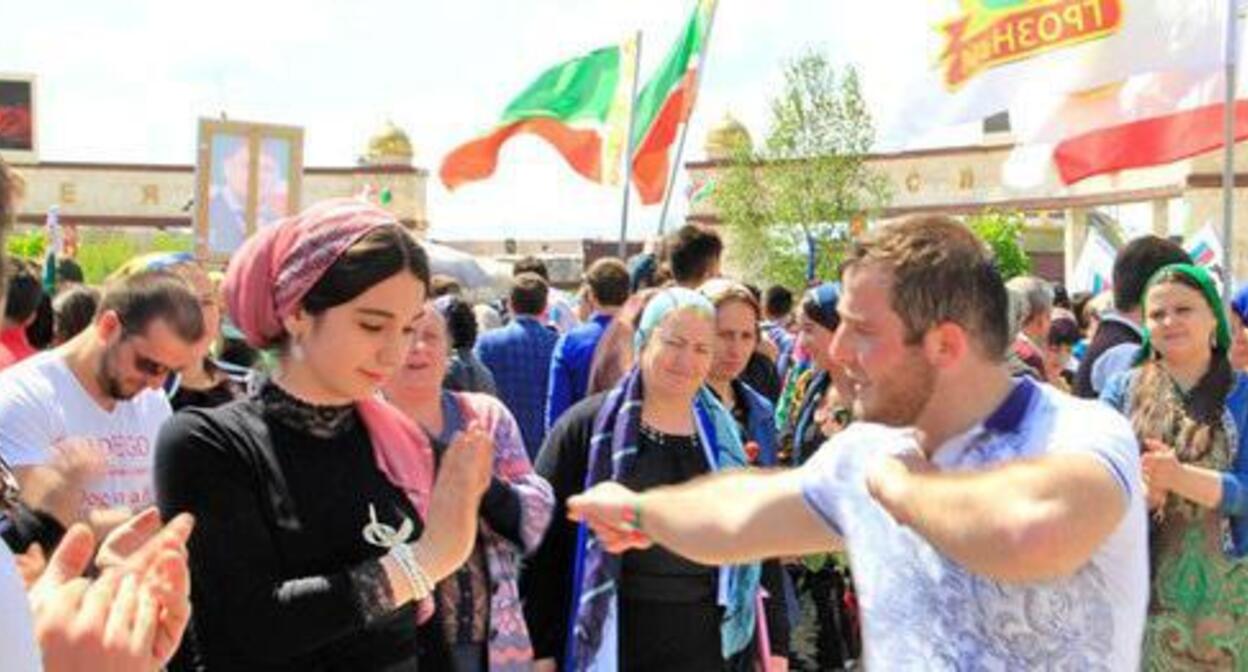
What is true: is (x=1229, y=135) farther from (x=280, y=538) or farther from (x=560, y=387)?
(x=280, y=538)

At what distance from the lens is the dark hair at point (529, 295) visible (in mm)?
8406

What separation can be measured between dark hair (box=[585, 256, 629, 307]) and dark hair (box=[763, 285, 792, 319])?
362 centimetres

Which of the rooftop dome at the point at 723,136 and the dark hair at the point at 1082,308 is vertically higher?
the rooftop dome at the point at 723,136

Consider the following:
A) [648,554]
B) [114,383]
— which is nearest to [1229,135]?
[648,554]

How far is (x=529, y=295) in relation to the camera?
8.45 metres

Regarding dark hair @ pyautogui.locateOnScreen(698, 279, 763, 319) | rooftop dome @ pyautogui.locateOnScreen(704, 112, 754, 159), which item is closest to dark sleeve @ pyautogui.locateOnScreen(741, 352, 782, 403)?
dark hair @ pyautogui.locateOnScreen(698, 279, 763, 319)

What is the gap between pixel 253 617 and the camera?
276 cm

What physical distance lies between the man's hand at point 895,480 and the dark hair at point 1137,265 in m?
4.52

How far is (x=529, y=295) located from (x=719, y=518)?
5.60m

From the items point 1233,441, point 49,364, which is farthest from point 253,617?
point 1233,441

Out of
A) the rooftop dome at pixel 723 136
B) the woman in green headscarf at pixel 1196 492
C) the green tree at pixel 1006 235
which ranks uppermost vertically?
the rooftop dome at pixel 723 136

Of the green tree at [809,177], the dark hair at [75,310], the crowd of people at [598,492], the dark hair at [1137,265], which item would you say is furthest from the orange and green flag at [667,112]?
the green tree at [809,177]

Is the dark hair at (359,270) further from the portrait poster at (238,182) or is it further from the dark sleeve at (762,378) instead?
the portrait poster at (238,182)

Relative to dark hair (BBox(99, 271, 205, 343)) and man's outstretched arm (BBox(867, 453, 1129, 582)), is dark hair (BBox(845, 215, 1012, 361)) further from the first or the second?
dark hair (BBox(99, 271, 205, 343))
